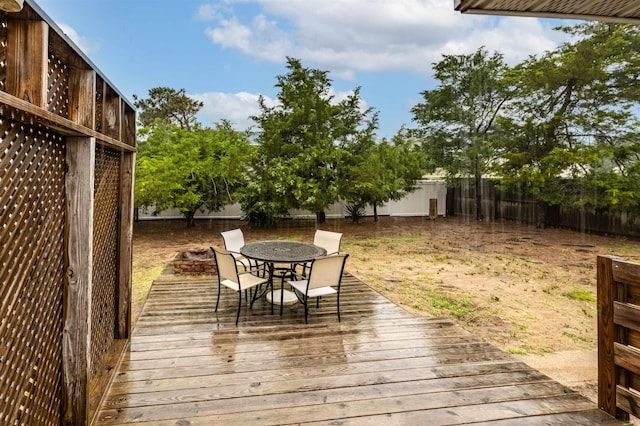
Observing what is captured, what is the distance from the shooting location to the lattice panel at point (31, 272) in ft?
3.97

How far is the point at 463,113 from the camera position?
13.8 meters

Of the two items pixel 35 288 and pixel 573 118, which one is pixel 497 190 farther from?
pixel 35 288

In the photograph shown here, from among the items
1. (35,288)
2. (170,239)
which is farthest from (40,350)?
(170,239)

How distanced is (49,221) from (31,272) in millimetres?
268

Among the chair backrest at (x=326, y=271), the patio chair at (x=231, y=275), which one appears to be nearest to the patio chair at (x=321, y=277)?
the chair backrest at (x=326, y=271)

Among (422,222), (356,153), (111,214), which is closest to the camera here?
(111,214)

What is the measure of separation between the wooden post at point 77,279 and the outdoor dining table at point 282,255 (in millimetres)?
1985

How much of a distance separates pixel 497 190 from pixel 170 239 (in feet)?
38.1

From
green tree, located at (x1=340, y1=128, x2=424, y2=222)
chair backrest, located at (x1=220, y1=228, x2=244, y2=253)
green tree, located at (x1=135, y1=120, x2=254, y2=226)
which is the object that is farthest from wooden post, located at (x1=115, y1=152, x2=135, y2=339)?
green tree, located at (x1=340, y1=128, x2=424, y2=222)

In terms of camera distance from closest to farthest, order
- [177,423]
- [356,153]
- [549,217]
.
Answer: [177,423] < [356,153] < [549,217]

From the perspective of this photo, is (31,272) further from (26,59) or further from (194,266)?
(194,266)

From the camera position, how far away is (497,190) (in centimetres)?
1356

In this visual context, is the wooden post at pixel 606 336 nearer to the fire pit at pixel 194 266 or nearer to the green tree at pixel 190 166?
the fire pit at pixel 194 266

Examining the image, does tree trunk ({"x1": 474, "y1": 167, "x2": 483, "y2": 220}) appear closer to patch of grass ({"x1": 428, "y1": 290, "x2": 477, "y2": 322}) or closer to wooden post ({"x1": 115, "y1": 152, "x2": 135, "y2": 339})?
patch of grass ({"x1": 428, "y1": 290, "x2": 477, "y2": 322})
